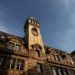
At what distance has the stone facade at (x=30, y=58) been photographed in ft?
62.1

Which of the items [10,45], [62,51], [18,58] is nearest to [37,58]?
[18,58]

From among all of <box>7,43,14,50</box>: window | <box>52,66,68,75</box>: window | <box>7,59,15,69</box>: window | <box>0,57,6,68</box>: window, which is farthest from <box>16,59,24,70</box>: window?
<box>52,66,68,75</box>: window

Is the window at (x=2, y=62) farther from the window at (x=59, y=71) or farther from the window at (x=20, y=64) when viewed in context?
the window at (x=59, y=71)

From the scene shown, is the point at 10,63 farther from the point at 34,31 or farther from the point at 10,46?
the point at 34,31

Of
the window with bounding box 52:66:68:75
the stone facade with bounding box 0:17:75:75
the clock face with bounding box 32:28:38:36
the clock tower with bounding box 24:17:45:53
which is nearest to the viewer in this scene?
the stone facade with bounding box 0:17:75:75

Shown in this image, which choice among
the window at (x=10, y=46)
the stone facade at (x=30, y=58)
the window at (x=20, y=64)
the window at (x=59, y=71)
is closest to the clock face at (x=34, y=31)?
the stone facade at (x=30, y=58)

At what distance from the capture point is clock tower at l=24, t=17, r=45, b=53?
23784 mm

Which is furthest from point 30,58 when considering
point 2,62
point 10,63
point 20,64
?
point 2,62

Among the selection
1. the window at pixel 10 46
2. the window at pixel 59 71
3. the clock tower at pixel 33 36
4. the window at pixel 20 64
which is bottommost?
the window at pixel 59 71

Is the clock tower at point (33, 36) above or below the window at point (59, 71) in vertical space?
above

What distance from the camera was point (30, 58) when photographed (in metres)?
21.2

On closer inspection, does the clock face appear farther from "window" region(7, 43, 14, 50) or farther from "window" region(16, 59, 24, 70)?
"window" region(16, 59, 24, 70)

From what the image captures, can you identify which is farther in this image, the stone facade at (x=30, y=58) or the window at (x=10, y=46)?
the window at (x=10, y=46)

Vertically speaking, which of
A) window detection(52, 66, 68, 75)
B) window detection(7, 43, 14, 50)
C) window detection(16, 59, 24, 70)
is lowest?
window detection(52, 66, 68, 75)
